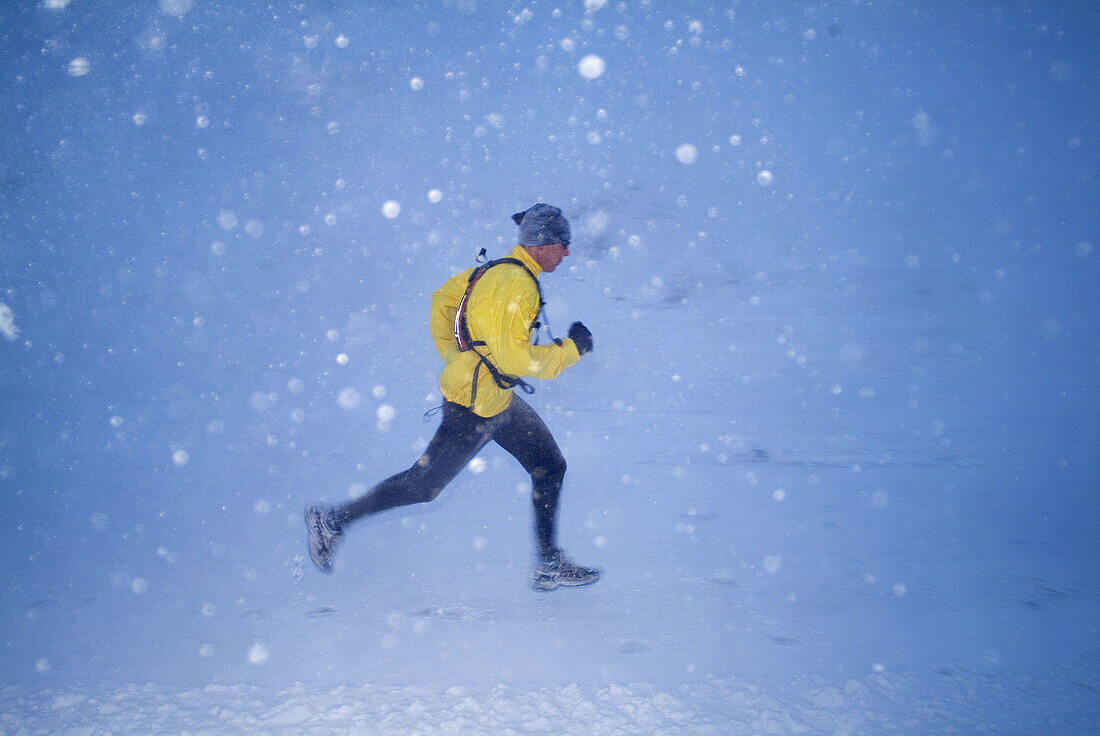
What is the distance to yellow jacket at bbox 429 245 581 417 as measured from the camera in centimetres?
173

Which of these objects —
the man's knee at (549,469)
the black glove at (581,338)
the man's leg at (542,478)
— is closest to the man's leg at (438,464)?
the man's leg at (542,478)

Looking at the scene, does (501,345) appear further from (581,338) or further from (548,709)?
(548,709)

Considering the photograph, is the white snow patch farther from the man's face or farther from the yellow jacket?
the man's face

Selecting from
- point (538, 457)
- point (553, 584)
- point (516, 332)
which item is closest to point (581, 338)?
point (516, 332)

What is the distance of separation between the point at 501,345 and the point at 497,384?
0.65 feet

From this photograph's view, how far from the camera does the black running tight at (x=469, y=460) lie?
6.25 ft

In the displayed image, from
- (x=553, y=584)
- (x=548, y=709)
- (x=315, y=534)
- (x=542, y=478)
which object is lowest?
(x=548, y=709)

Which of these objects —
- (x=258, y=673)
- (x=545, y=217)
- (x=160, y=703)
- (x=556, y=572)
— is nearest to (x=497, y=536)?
(x=556, y=572)

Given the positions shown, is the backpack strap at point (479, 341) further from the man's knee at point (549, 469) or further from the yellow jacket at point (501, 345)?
the man's knee at point (549, 469)

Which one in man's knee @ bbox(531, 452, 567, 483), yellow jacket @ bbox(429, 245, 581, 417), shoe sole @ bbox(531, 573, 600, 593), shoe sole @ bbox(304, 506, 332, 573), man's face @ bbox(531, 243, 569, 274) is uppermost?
man's face @ bbox(531, 243, 569, 274)

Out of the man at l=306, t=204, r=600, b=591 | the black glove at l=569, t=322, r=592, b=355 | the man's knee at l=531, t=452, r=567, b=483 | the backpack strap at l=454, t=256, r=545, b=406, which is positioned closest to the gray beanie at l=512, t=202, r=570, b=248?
the man at l=306, t=204, r=600, b=591

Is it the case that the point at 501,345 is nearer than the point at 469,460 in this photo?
Yes

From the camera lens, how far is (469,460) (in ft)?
6.37

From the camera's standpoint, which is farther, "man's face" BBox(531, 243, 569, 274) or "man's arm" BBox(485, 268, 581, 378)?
"man's face" BBox(531, 243, 569, 274)
